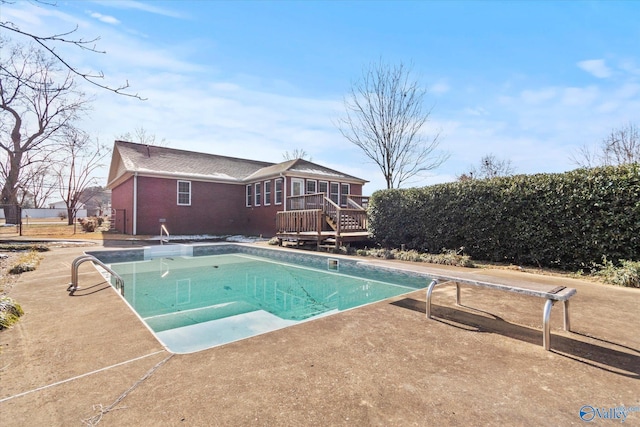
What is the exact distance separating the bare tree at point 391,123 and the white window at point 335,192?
3284mm

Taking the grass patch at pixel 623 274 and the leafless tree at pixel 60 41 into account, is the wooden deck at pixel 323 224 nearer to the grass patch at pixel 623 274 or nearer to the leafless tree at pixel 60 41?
the grass patch at pixel 623 274

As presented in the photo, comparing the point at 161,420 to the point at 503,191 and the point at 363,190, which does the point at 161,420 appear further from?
the point at 363,190

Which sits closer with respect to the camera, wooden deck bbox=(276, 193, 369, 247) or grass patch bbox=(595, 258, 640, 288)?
grass patch bbox=(595, 258, 640, 288)

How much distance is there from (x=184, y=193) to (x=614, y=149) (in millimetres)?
25836

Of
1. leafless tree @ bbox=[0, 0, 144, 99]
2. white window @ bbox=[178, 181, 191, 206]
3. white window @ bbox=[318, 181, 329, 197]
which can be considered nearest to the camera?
leafless tree @ bbox=[0, 0, 144, 99]

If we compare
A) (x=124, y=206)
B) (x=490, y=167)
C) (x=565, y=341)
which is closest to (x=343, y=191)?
(x=124, y=206)

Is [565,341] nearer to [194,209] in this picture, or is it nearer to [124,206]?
[194,209]

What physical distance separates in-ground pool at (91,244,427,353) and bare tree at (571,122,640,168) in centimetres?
1840

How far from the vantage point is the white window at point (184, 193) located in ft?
56.4

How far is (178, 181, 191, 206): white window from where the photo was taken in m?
17.2

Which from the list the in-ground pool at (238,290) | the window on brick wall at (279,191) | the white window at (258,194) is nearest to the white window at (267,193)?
the white window at (258,194)

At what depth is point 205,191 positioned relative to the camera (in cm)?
1806

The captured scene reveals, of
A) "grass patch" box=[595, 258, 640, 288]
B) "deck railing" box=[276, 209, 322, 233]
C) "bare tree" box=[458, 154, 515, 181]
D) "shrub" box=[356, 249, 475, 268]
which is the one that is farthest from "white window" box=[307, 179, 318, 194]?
"bare tree" box=[458, 154, 515, 181]

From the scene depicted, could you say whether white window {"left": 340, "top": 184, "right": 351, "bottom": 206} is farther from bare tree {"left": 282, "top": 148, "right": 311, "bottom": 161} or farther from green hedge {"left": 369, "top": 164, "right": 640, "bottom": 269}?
bare tree {"left": 282, "top": 148, "right": 311, "bottom": 161}
